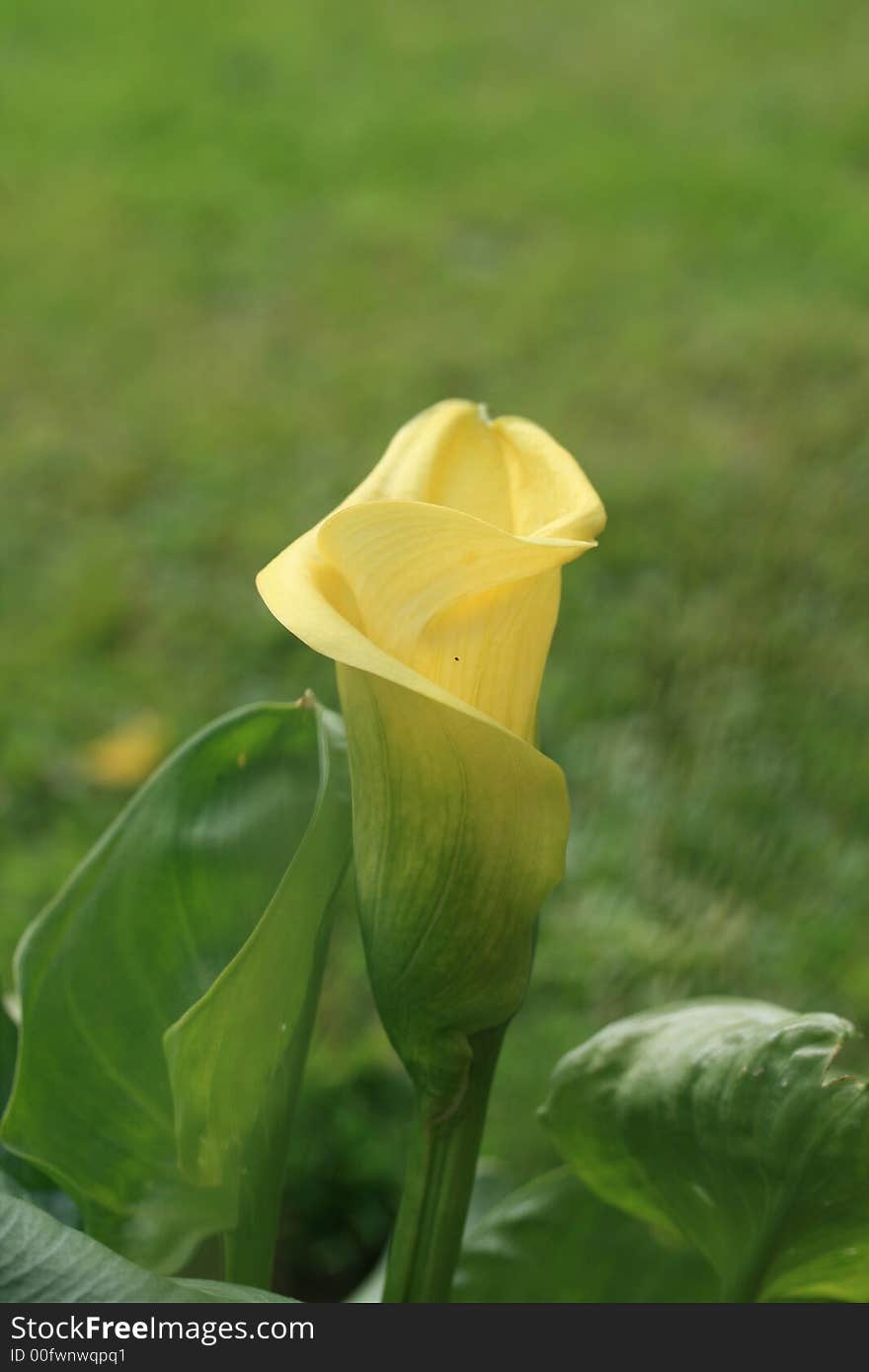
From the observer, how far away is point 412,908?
48cm

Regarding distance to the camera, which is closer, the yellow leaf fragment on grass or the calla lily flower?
the calla lily flower

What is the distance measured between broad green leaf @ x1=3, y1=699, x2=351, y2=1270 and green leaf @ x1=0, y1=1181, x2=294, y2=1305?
4.4 inches

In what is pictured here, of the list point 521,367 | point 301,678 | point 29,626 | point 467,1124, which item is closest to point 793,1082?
point 467,1124

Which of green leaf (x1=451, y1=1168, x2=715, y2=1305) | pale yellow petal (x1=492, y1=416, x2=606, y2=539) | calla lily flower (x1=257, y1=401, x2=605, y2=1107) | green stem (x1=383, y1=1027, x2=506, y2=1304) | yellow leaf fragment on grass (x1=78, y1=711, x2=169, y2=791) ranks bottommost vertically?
yellow leaf fragment on grass (x1=78, y1=711, x2=169, y2=791)

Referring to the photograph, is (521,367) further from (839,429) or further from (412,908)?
(412,908)

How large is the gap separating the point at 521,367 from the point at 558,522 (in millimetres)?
1635

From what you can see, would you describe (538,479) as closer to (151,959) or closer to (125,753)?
(151,959)

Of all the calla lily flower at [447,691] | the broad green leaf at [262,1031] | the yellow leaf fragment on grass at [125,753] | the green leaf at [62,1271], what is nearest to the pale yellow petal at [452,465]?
the calla lily flower at [447,691]

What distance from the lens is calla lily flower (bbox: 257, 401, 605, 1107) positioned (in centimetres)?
43

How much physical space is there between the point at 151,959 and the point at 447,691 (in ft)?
0.70

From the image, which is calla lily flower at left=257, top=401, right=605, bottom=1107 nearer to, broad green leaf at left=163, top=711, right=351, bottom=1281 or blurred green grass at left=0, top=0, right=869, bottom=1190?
broad green leaf at left=163, top=711, right=351, bottom=1281

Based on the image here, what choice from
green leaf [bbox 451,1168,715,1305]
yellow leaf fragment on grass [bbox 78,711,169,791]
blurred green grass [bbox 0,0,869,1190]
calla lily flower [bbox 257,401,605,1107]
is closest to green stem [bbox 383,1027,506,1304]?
calla lily flower [bbox 257,401,605,1107]

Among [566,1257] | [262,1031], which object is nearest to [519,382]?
[566,1257]

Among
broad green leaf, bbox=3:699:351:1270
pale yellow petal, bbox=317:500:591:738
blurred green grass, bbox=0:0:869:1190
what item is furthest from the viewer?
blurred green grass, bbox=0:0:869:1190
